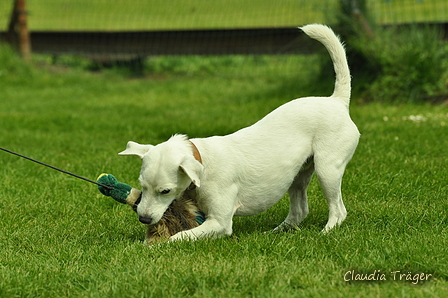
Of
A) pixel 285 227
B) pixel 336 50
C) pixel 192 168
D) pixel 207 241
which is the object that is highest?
pixel 336 50

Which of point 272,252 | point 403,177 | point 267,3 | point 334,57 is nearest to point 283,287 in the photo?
point 272,252

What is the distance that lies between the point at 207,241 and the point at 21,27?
10973 mm

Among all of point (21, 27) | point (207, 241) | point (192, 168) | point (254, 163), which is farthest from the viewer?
point (21, 27)

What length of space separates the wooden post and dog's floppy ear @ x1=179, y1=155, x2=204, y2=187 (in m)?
10.8

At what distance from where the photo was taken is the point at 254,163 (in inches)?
154

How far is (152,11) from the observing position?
798 inches

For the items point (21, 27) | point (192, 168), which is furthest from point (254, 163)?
point (21, 27)

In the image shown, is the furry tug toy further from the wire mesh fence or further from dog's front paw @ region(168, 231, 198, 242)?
the wire mesh fence

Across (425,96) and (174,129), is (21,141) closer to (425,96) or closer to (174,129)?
(174,129)

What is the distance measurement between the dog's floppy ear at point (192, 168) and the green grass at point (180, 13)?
960 cm

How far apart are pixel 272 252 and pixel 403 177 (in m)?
2.09

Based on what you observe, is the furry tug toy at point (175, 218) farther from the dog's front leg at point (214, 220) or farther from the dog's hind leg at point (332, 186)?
the dog's hind leg at point (332, 186)

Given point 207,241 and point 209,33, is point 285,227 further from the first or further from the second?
point 209,33

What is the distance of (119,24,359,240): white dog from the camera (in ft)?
11.7
